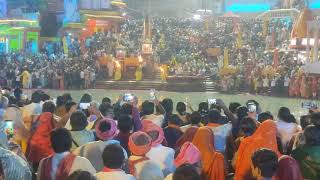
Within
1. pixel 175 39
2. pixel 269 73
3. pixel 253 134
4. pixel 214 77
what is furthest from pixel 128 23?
pixel 253 134

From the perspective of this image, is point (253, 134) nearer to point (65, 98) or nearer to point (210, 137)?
point (210, 137)

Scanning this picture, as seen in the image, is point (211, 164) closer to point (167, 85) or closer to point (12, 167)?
point (12, 167)

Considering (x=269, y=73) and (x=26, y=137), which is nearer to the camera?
(x=26, y=137)

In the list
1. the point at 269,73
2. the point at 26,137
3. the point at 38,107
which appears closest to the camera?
the point at 26,137

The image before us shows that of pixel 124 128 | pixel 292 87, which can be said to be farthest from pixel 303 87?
pixel 124 128

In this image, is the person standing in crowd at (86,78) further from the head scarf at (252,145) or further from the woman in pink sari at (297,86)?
the head scarf at (252,145)

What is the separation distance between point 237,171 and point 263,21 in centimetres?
3262

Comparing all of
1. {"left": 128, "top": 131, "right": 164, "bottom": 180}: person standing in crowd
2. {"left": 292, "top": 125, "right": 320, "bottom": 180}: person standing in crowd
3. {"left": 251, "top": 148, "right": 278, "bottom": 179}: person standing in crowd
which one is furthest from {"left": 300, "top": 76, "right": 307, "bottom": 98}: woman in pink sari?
{"left": 251, "top": 148, "right": 278, "bottom": 179}: person standing in crowd

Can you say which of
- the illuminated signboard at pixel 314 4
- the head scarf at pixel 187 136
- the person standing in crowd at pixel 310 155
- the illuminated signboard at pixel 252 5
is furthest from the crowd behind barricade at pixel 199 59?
the person standing in crowd at pixel 310 155

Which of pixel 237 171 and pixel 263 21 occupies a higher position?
pixel 263 21

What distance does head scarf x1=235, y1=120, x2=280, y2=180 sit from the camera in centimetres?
476

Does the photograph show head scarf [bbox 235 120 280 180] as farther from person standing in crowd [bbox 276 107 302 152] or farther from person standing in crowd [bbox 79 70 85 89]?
person standing in crowd [bbox 79 70 85 89]

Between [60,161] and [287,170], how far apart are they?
167 cm

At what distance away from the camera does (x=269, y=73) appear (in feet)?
80.6
